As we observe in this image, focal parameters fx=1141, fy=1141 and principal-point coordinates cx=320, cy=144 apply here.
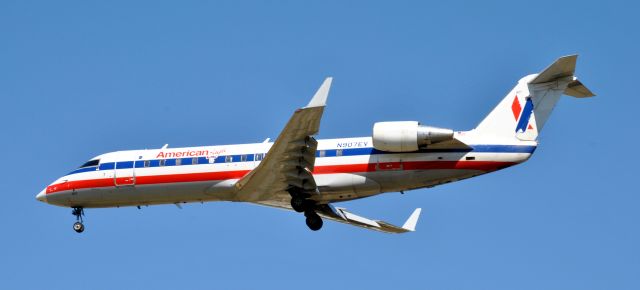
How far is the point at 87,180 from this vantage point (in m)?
40.4

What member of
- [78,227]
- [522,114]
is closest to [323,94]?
[522,114]

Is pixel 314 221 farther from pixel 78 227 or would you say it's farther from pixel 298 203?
pixel 78 227

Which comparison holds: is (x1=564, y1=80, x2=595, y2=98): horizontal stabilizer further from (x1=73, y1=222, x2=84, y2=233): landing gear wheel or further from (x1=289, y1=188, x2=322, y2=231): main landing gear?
(x1=73, y1=222, x2=84, y2=233): landing gear wheel

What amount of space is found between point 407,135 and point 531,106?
4306mm

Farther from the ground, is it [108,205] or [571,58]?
[571,58]

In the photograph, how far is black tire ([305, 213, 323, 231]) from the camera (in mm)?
39625

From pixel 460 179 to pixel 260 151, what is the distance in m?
6.95

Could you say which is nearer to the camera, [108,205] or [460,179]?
[460,179]

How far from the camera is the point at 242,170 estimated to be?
3872cm

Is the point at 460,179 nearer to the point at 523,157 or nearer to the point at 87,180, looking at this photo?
the point at 523,157

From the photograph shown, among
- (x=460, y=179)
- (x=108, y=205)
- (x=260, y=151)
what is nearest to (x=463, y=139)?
(x=460, y=179)

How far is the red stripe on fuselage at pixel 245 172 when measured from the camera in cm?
3631

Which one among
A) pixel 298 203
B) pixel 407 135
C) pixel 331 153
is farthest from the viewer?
pixel 298 203

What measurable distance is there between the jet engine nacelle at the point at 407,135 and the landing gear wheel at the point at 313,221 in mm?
4556
